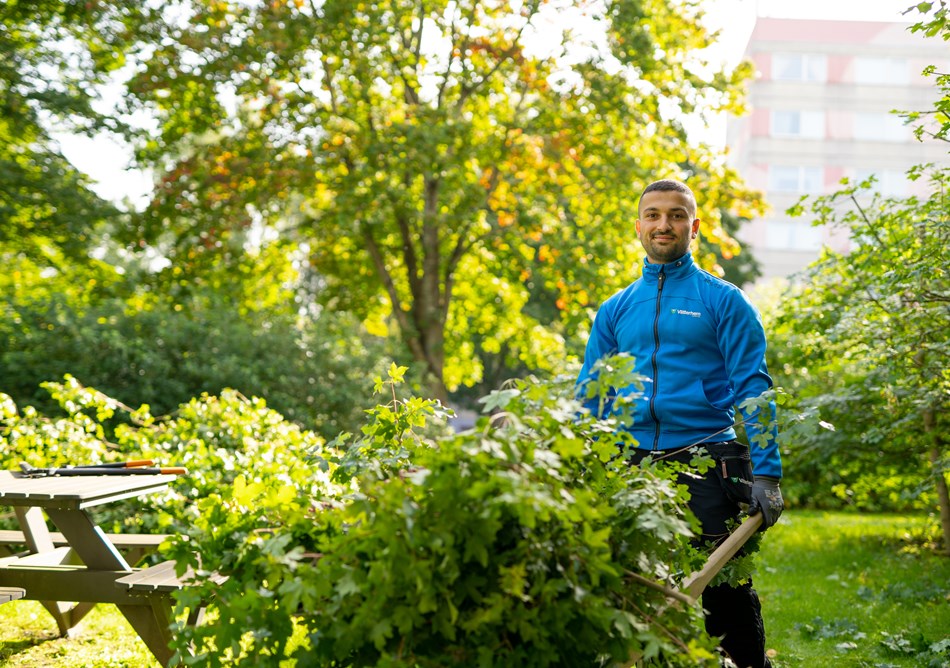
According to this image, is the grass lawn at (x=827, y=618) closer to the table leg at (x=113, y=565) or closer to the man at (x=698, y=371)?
the table leg at (x=113, y=565)

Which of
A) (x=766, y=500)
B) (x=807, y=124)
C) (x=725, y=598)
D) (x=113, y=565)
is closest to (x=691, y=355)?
(x=766, y=500)

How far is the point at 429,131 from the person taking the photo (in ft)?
35.4

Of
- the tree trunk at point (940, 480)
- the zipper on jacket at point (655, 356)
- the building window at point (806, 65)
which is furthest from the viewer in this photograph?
the building window at point (806, 65)

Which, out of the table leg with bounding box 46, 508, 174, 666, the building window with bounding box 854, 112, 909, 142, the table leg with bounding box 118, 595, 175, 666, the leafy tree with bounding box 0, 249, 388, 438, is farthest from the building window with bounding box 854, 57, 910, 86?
the table leg with bounding box 118, 595, 175, 666

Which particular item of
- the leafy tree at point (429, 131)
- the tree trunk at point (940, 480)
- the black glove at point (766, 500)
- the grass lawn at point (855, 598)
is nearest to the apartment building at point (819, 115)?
the leafy tree at point (429, 131)

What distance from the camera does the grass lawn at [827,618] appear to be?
4738 millimetres

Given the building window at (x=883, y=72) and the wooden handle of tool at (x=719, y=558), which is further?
the building window at (x=883, y=72)

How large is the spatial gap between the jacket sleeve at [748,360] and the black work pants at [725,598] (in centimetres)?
24

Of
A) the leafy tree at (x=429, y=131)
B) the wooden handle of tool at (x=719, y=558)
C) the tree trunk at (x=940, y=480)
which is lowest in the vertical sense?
the tree trunk at (x=940, y=480)

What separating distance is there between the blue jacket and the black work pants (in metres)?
0.10

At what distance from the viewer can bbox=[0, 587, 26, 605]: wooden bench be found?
3.59 meters

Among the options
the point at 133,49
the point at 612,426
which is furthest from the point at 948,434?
the point at 133,49

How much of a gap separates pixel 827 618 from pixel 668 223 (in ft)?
11.2

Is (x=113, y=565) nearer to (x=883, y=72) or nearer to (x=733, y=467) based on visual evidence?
(x=733, y=467)
